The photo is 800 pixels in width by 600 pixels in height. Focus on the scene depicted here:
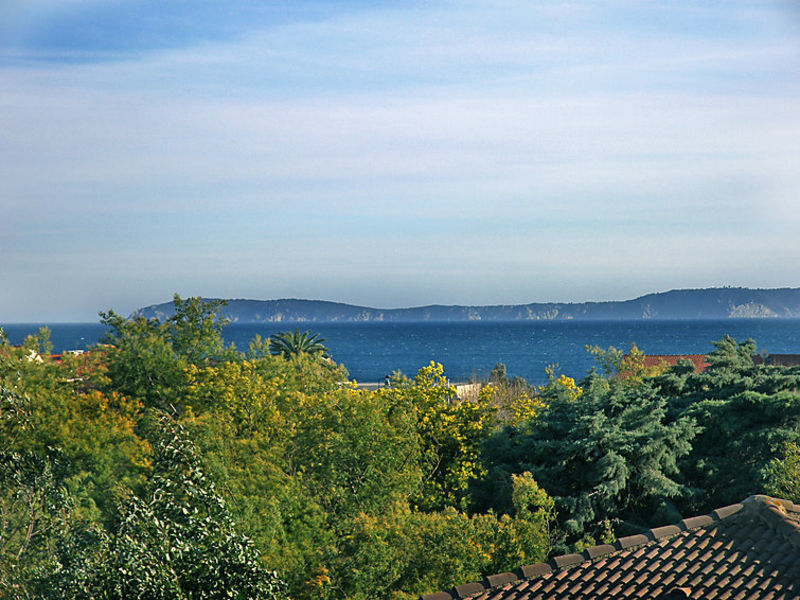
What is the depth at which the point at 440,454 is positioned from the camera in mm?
29625

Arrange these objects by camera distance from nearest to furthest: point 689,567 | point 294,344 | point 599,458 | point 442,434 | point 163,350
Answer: point 689,567 → point 599,458 → point 442,434 → point 163,350 → point 294,344

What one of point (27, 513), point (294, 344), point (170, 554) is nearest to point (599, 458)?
point (27, 513)

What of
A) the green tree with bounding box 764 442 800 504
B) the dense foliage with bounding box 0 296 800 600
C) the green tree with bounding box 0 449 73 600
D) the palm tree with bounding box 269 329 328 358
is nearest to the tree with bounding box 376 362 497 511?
the dense foliage with bounding box 0 296 800 600

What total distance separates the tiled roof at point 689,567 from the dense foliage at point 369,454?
17.2ft

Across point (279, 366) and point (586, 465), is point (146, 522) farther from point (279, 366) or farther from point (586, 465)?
point (279, 366)

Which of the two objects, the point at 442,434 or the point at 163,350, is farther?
the point at 163,350

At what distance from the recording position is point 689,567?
12.8 meters

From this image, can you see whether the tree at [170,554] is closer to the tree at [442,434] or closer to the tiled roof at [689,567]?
the tiled roof at [689,567]

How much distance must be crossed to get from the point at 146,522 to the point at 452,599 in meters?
5.44

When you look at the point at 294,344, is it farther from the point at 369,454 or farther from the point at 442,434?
the point at 369,454

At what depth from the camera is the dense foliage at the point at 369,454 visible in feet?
62.8

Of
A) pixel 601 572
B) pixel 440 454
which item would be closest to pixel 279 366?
pixel 440 454

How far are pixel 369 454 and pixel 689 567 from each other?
1332cm

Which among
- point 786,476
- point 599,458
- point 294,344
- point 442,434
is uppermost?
point 294,344
